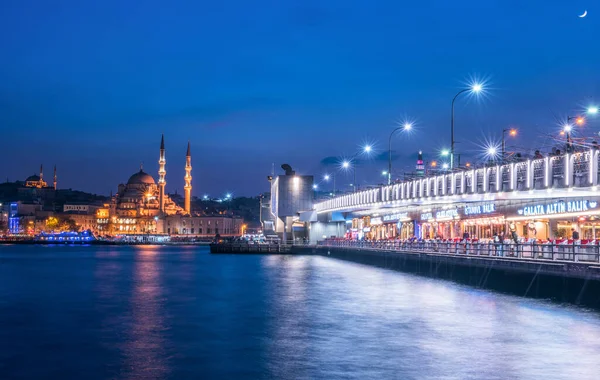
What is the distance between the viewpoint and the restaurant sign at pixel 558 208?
44.9 m

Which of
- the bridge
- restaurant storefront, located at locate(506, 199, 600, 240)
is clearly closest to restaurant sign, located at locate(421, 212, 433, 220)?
the bridge

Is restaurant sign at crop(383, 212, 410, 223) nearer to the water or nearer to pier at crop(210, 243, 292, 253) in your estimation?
pier at crop(210, 243, 292, 253)

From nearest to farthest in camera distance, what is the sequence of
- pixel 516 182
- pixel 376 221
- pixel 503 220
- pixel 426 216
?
pixel 516 182
pixel 503 220
pixel 426 216
pixel 376 221

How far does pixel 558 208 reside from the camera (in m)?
47.7

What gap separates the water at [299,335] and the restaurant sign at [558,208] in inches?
302

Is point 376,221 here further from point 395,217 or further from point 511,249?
point 511,249

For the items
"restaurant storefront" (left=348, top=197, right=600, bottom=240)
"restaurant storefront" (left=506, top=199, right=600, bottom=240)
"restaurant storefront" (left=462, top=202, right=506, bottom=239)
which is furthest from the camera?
"restaurant storefront" (left=462, top=202, right=506, bottom=239)

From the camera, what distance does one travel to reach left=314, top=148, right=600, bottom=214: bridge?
121 feet

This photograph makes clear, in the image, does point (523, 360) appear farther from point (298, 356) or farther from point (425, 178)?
point (425, 178)

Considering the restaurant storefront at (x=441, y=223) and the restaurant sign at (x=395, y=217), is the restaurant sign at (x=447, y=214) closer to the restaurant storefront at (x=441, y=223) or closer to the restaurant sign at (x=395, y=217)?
the restaurant storefront at (x=441, y=223)

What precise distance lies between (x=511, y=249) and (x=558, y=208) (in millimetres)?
9865

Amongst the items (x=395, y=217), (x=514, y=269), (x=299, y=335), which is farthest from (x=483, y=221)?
(x=299, y=335)

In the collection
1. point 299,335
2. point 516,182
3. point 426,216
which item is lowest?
point 299,335

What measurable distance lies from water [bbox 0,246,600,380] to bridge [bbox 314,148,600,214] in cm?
607
